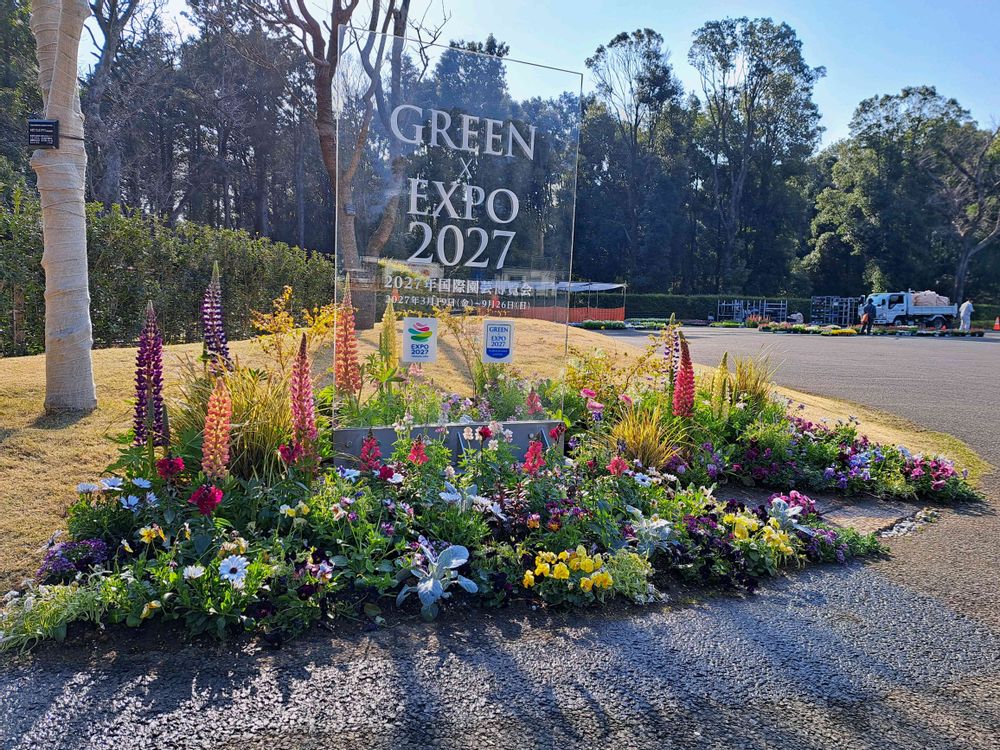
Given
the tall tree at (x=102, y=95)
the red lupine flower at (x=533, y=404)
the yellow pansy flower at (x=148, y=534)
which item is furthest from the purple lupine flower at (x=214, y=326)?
the tall tree at (x=102, y=95)

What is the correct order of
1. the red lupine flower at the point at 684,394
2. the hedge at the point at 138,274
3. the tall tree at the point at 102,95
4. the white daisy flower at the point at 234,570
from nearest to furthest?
the white daisy flower at the point at 234,570, the red lupine flower at the point at 684,394, the hedge at the point at 138,274, the tall tree at the point at 102,95

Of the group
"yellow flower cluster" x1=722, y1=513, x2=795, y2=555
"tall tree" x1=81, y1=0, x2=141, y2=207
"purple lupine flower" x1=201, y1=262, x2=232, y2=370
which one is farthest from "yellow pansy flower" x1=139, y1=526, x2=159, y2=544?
"tall tree" x1=81, y1=0, x2=141, y2=207

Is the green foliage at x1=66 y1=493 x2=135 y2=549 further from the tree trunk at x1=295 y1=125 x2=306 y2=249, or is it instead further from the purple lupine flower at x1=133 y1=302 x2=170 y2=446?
the tree trunk at x1=295 y1=125 x2=306 y2=249

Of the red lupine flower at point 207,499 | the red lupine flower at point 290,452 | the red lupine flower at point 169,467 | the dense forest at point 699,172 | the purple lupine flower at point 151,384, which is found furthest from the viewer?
the dense forest at point 699,172

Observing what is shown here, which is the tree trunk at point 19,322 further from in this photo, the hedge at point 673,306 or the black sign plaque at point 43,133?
the hedge at point 673,306

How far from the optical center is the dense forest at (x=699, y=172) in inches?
1132

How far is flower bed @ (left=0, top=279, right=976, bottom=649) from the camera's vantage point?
2.55m

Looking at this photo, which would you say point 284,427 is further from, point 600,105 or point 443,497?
point 600,105

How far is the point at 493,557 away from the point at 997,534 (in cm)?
320

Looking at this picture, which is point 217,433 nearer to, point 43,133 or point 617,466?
point 617,466

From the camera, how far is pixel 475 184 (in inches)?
175

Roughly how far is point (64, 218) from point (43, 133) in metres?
0.58

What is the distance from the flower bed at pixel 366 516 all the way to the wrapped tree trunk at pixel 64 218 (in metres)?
1.30

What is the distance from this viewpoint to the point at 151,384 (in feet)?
11.1
